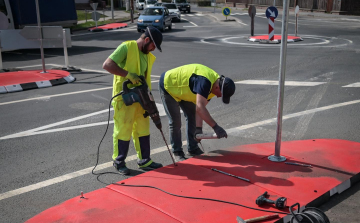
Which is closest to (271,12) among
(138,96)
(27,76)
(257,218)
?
(27,76)

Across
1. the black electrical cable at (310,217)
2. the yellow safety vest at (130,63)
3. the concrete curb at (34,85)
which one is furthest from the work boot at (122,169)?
the concrete curb at (34,85)

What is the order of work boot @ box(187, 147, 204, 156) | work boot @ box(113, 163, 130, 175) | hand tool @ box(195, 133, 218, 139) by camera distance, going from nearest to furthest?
hand tool @ box(195, 133, 218, 139) → work boot @ box(113, 163, 130, 175) → work boot @ box(187, 147, 204, 156)

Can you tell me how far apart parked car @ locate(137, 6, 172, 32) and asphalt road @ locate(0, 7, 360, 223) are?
10.9 m

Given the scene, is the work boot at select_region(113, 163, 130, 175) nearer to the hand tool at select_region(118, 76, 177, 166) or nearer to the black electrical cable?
the hand tool at select_region(118, 76, 177, 166)

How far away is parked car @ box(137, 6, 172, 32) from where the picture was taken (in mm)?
25938

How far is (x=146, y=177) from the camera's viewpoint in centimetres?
492

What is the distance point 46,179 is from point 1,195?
0.58 m

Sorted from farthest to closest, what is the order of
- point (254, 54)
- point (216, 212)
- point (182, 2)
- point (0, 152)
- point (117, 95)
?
point (182, 2)
point (254, 54)
point (0, 152)
point (117, 95)
point (216, 212)

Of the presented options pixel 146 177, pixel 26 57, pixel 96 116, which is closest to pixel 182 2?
pixel 26 57

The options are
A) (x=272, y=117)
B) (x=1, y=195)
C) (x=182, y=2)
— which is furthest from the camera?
(x=182, y=2)

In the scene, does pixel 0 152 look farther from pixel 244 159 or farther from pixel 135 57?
pixel 244 159

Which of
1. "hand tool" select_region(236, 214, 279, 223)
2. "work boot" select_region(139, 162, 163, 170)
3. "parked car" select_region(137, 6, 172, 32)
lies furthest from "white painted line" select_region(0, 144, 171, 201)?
"parked car" select_region(137, 6, 172, 32)

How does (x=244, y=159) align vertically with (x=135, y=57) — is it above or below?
below

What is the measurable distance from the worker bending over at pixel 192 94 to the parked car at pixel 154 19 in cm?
2082
